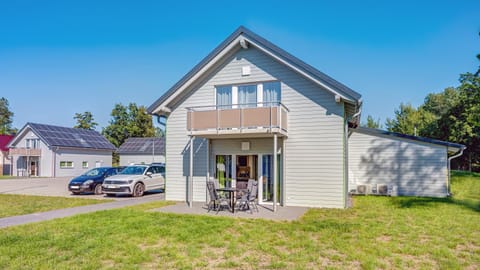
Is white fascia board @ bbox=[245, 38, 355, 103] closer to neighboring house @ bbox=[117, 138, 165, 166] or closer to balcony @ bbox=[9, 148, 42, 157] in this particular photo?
neighboring house @ bbox=[117, 138, 165, 166]

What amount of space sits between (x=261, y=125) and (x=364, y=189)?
8089 millimetres

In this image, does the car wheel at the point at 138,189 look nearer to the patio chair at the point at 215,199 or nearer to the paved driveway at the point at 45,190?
the paved driveway at the point at 45,190

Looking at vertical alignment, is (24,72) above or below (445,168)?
above

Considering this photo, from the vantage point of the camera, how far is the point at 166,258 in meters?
6.14

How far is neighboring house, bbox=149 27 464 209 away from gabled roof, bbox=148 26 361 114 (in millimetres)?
36

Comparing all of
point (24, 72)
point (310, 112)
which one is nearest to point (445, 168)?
point (310, 112)

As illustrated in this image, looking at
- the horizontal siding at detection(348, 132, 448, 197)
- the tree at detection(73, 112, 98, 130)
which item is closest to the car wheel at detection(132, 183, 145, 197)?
the horizontal siding at detection(348, 132, 448, 197)

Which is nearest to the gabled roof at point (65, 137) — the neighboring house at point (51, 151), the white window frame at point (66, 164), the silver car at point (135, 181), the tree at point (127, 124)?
the neighboring house at point (51, 151)

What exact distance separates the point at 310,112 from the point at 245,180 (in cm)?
383

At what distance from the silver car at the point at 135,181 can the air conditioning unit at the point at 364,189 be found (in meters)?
10.7

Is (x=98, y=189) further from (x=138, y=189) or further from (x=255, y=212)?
(x=255, y=212)

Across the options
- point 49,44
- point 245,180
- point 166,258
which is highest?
point 49,44

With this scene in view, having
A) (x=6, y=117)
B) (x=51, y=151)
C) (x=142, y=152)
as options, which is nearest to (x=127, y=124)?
(x=142, y=152)

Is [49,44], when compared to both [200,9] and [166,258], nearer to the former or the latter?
[200,9]
